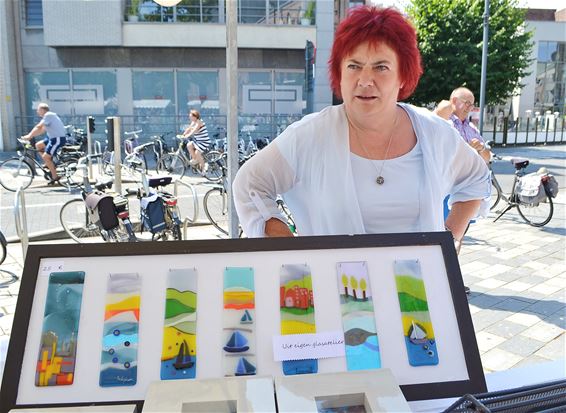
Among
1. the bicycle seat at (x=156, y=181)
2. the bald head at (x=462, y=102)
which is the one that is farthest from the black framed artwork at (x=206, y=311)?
the bicycle seat at (x=156, y=181)

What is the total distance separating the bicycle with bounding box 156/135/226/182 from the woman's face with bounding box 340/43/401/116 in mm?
10283

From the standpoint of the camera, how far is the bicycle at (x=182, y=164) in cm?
1214

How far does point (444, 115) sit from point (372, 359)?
14.9ft

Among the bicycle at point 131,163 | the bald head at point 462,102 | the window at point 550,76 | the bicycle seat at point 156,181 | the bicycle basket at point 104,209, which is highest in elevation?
the window at point 550,76

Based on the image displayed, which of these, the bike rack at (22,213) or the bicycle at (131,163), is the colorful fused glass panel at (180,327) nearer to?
the bike rack at (22,213)

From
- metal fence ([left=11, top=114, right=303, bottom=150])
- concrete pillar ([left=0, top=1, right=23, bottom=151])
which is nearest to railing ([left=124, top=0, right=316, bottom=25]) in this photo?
metal fence ([left=11, top=114, right=303, bottom=150])

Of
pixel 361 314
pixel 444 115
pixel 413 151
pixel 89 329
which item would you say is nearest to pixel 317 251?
pixel 361 314

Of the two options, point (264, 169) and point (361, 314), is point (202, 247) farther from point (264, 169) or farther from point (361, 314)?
point (264, 169)

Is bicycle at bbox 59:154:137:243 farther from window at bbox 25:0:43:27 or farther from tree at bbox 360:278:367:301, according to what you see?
window at bbox 25:0:43:27

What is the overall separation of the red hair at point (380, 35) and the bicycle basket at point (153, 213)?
4356 millimetres

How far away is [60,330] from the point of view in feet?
3.56

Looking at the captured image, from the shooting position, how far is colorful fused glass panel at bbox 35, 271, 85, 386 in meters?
1.05

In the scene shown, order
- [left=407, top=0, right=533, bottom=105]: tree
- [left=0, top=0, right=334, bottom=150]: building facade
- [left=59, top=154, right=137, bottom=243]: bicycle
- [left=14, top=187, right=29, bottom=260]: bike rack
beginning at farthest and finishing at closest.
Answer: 1. [left=407, top=0, right=533, bottom=105]: tree
2. [left=0, top=0, right=334, bottom=150]: building facade
3. [left=59, top=154, right=137, bottom=243]: bicycle
4. [left=14, top=187, right=29, bottom=260]: bike rack

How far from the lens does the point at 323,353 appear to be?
43.3 inches
